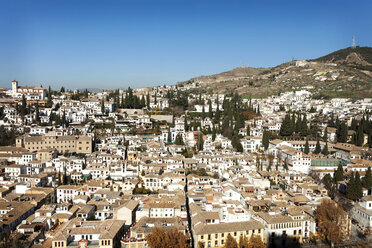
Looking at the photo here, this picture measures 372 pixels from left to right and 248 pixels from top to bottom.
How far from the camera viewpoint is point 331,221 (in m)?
19.2

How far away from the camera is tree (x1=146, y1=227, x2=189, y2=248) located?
15.9 m

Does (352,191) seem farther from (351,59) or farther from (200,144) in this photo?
(351,59)

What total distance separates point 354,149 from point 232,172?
13228mm

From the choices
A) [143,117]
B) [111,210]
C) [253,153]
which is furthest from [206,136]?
[111,210]

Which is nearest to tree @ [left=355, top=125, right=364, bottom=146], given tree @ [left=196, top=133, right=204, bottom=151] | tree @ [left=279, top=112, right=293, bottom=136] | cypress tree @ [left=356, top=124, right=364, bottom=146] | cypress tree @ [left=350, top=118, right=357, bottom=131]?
cypress tree @ [left=356, top=124, right=364, bottom=146]

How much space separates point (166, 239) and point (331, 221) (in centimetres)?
1002

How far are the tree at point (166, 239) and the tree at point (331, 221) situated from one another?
834 centimetres

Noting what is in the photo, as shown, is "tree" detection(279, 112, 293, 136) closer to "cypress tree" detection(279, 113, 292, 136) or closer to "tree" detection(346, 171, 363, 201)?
"cypress tree" detection(279, 113, 292, 136)

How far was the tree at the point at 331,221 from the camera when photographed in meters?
18.6

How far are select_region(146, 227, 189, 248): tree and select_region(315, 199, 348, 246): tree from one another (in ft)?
27.3

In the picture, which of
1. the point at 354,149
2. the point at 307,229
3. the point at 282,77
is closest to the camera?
the point at 307,229

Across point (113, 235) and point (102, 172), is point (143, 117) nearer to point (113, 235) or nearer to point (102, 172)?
point (102, 172)

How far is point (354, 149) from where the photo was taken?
105ft

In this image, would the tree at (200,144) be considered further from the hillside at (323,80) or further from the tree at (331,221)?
the hillside at (323,80)
